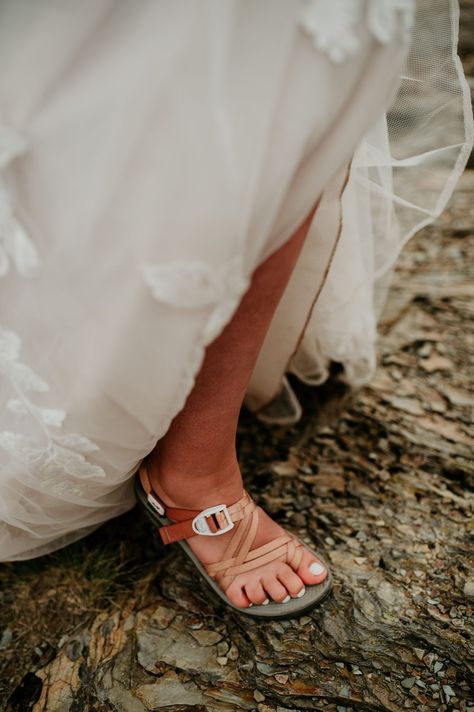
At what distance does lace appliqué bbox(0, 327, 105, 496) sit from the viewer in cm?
85

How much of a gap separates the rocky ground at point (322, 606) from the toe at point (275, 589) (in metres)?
0.06

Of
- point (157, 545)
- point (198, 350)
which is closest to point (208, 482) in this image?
point (157, 545)

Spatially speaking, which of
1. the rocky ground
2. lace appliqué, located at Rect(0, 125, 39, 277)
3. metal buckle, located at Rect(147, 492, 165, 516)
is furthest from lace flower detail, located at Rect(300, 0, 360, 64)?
the rocky ground

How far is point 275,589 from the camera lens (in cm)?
113

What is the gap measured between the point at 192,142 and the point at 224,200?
8 cm

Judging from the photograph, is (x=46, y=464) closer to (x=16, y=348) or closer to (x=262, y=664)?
(x=16, y=348)

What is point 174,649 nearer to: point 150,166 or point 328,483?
point 328,483

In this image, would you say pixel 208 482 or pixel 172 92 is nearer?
pixel 172 92

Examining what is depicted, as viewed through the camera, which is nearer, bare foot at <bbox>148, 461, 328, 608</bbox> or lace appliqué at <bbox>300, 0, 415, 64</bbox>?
lace appliqué at <bbox>300, 0, 415, 64</bbox>

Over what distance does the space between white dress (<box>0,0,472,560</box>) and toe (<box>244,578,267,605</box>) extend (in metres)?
0.47

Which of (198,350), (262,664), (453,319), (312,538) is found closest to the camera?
(198,350)

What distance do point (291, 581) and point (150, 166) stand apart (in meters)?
0.84

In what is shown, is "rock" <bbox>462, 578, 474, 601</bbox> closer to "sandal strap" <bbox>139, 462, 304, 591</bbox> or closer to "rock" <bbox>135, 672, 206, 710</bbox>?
"sandal strap" <bbox>139, 462, 304, 591</bbox>

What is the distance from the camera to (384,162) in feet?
3.80
